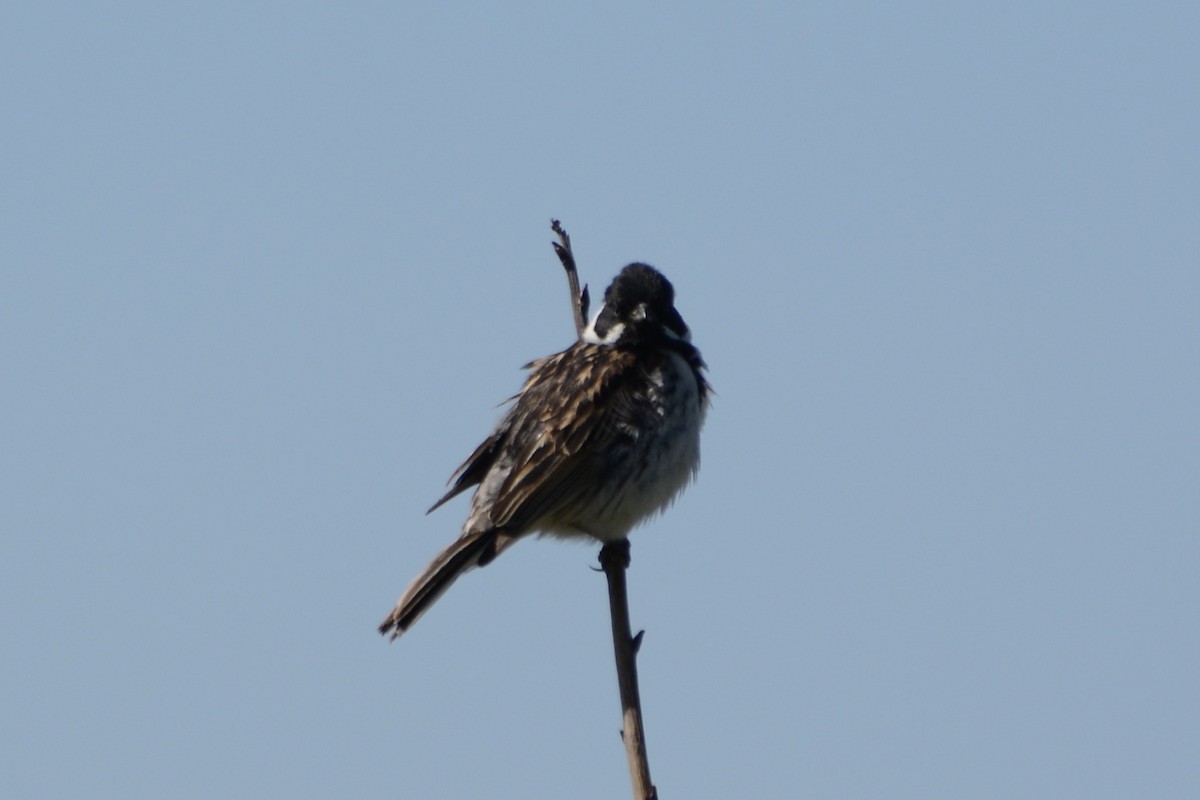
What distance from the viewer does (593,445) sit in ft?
31.0

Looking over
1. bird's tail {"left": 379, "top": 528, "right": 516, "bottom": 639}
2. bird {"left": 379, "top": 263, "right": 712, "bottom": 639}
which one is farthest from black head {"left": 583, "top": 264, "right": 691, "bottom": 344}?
bird's tail {"left": 379, "top": 528, "right": 516, "bottom": 639}

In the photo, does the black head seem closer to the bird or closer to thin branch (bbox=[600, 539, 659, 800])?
the bird

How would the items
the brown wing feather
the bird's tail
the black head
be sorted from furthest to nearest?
the black head
the brown wing feather
the bird's tail

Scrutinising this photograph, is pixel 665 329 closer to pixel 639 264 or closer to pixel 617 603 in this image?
pixel 639 264

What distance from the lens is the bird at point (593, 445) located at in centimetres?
920

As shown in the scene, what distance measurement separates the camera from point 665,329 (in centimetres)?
1031

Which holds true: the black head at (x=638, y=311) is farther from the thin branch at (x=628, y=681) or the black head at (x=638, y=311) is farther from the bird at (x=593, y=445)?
the thin branch at (x=628, y=681)

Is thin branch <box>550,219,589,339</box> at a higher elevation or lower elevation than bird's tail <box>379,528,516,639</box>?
higher

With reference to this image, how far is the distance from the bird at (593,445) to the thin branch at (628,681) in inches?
44.4

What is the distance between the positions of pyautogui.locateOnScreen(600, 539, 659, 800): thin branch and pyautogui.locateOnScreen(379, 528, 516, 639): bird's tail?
0.92 meters

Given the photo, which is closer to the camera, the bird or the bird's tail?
the bird's tail

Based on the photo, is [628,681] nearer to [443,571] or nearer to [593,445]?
[443,571]

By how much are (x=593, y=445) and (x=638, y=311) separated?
1.07 metres

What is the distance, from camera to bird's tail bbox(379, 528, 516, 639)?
8312mm
